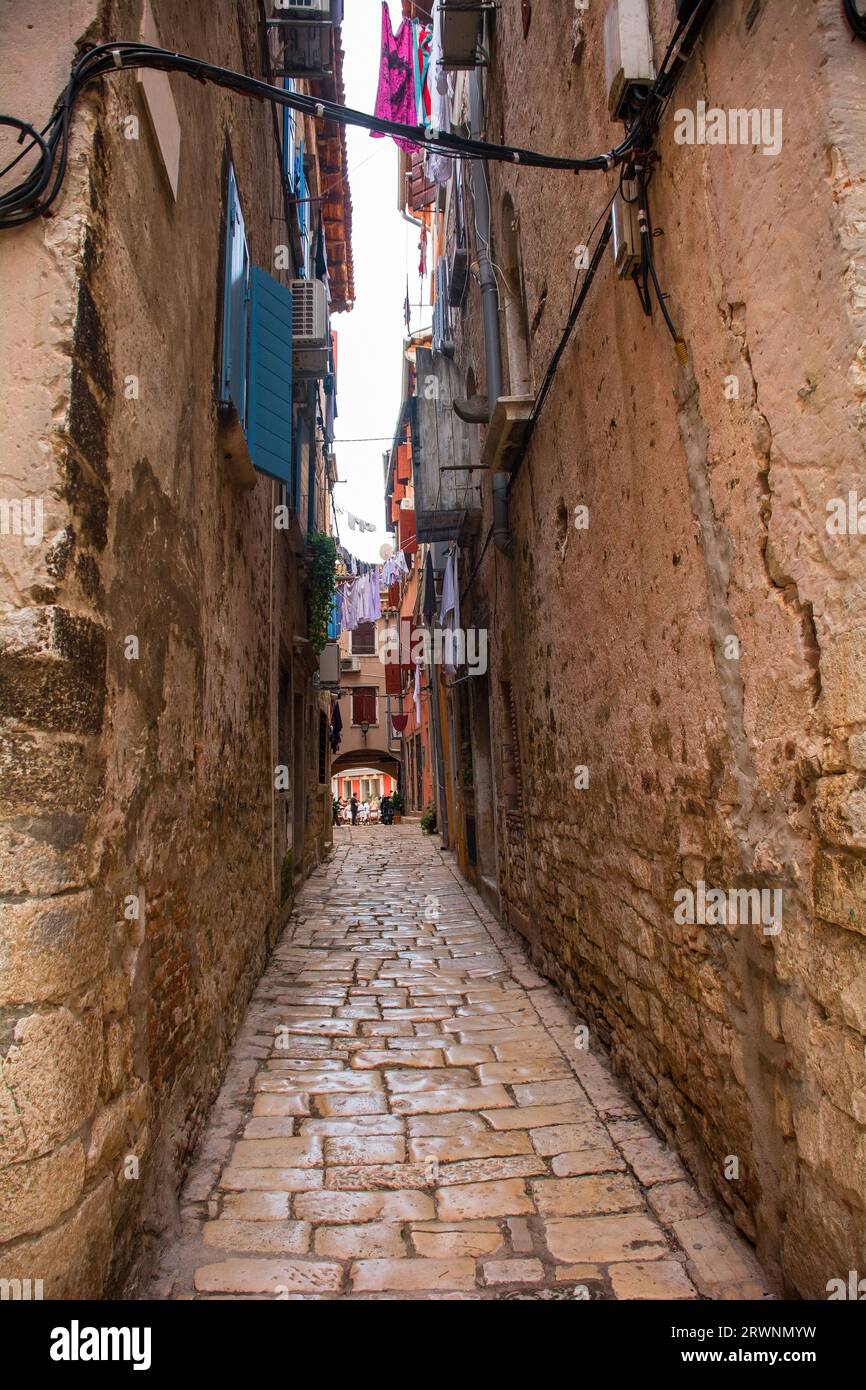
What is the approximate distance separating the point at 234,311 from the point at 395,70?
10558mm

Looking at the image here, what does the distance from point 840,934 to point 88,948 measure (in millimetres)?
1900

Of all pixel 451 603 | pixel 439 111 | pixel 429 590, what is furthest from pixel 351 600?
pixel 439 111

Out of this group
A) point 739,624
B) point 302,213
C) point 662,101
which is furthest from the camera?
point 302,213

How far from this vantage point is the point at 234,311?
432cm

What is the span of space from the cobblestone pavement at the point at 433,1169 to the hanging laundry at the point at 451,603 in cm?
582

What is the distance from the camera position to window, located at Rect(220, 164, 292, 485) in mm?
4227

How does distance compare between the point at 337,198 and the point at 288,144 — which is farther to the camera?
the point at 337,198

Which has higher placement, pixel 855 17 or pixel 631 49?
pixel 631 49

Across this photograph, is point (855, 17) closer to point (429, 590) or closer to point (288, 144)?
point (288, 144)

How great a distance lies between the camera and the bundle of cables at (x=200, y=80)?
2.02m

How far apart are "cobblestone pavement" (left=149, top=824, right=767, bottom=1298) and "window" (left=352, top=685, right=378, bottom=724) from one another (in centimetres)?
2475

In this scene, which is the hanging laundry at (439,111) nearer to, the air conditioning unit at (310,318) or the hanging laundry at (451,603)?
the air conditioning unit at (310,318)

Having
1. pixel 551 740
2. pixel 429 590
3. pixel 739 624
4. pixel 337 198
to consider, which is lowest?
pixel 551 740

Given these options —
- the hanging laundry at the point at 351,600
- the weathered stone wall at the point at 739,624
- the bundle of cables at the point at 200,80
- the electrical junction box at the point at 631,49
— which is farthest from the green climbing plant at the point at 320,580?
the hanging laundry at the point at 351,600
